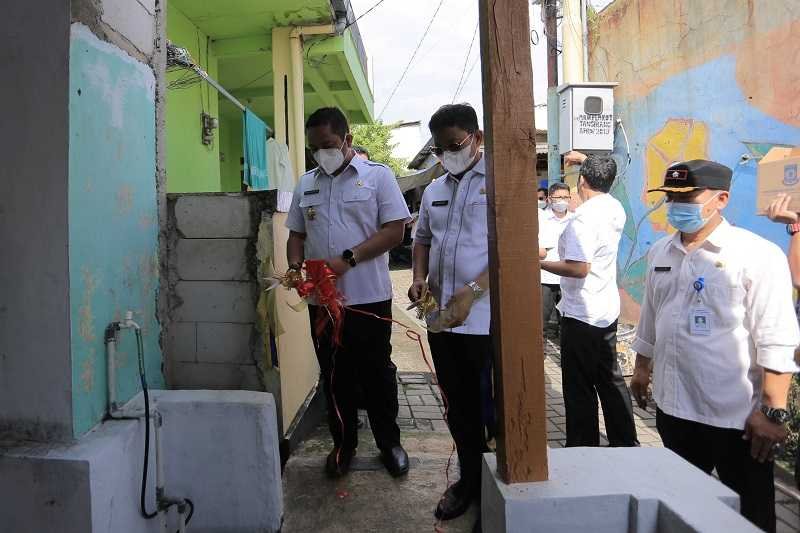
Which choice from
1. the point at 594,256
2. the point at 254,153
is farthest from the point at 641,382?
the point at 254,153

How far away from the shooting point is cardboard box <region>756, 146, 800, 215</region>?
289cm

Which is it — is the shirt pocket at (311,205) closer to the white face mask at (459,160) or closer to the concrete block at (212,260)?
the concrete block at (212,260)

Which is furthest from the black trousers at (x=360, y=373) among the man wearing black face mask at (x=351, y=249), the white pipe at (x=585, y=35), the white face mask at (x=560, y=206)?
the white pipe at (x=585, y=35)

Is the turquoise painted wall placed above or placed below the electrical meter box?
below

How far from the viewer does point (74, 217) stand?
6.54 feet

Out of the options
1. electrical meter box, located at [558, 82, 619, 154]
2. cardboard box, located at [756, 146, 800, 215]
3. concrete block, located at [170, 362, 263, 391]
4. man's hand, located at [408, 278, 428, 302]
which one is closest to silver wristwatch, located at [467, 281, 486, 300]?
man's hand, located at [408, 278, 428, 302]

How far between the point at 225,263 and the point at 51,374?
111cm

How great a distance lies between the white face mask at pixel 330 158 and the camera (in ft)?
10.1

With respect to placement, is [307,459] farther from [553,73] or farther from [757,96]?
[553,73]

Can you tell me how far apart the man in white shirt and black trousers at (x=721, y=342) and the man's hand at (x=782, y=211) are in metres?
0.84

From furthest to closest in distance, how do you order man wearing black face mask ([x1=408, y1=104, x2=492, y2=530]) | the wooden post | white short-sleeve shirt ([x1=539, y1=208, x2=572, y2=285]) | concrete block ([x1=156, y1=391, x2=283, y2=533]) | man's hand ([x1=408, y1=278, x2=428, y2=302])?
white short-sleeve shirt ([x1=539, y1=208, x2=572, y2=285])
man's hand ([x1=408, y1=278, x2=428, y2=302])
man wearing black face mask ([x1=408, y1=104, x2=492, y2=530])
concrete block ([x1=156, y1=391, x2=283, y2=533])
the wooden post

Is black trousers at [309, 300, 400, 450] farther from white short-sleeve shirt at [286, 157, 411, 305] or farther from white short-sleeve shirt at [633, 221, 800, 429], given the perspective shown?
white short-sleeve shirt at [633, 221, 800, 429]

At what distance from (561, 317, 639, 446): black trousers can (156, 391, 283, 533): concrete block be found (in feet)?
6.06

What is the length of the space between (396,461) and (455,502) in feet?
1.76
